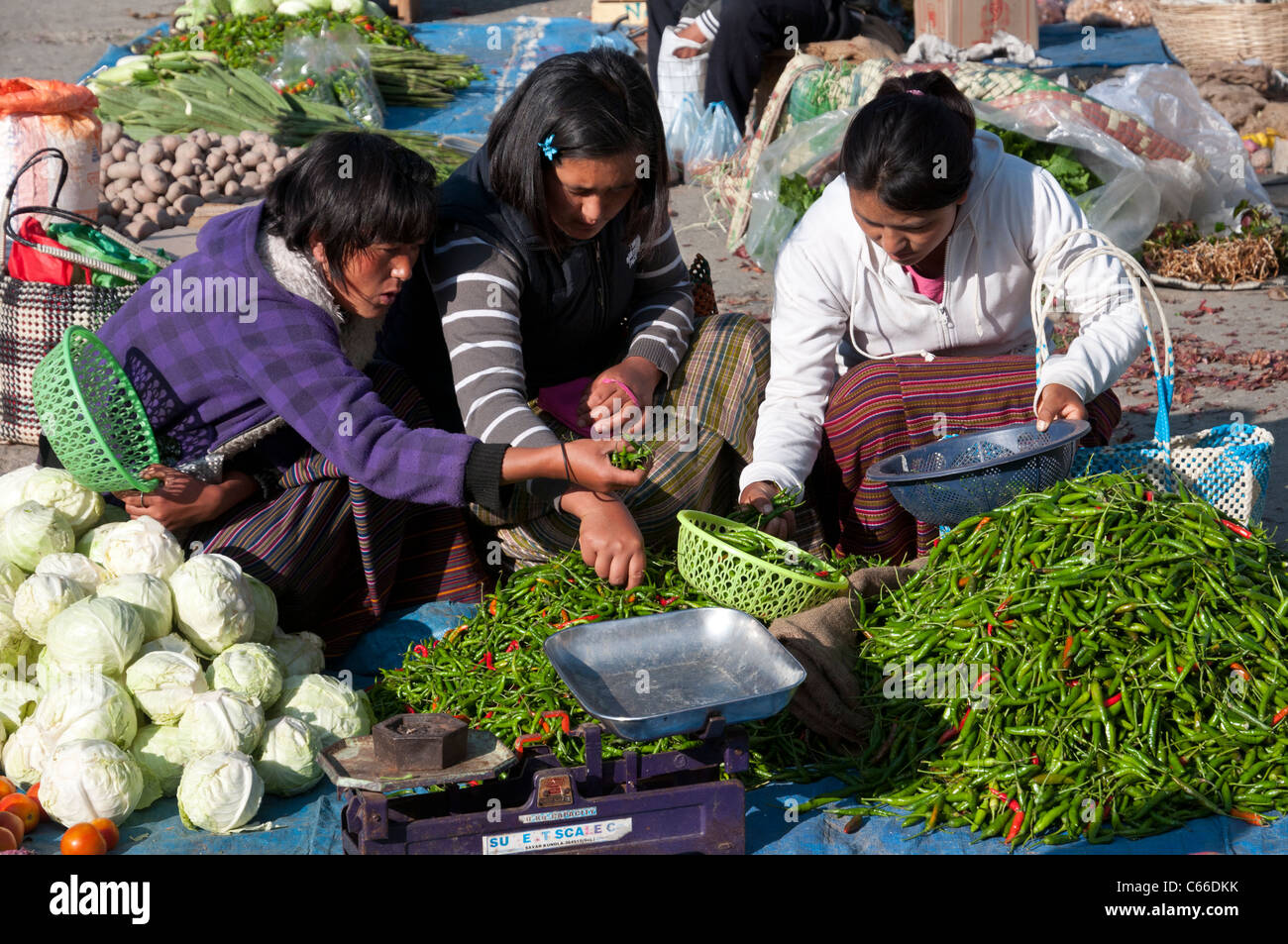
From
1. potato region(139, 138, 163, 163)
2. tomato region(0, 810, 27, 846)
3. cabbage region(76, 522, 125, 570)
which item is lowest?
tomato region(0, 810, 27, 846)

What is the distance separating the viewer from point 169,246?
6.46 m

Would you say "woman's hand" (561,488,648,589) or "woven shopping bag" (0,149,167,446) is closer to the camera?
"woman's hand" (561,488,648,589)

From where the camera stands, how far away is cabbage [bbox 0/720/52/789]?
2.70 m

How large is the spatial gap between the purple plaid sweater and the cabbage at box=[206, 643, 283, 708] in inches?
17.8

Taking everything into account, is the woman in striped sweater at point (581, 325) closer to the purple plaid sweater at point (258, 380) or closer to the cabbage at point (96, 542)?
the purple plaid sweater at point (258, 380)

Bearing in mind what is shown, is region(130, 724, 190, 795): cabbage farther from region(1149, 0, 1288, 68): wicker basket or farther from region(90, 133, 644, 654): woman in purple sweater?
region(1149, 0, 1288, 68): wicker basket

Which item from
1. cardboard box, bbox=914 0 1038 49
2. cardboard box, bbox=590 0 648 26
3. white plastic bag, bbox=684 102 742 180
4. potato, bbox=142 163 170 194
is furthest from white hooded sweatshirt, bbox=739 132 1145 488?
cardboard box, bbox=590 0 648 26

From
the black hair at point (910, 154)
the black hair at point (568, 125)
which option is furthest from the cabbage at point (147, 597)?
the black hair at point (910, 154)

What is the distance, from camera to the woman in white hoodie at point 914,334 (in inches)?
131

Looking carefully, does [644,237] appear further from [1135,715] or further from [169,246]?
[169,246]

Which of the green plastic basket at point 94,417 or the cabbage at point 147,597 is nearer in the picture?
the cabbage at point 147,597

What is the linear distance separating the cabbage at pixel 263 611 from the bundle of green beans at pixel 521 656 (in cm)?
28

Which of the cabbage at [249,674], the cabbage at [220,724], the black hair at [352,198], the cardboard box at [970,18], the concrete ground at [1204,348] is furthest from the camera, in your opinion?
the cardboard box at [970,18]

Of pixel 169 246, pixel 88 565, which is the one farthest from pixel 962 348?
pixel 169 246
